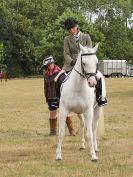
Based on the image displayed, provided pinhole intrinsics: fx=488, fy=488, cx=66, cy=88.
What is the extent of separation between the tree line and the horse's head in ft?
238

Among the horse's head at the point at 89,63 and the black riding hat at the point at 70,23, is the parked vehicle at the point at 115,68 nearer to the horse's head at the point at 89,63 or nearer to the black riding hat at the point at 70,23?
the black riding hat at the point at 70,23

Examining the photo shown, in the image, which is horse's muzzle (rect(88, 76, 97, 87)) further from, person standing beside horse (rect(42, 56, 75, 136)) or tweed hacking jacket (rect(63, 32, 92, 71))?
person standing beside horse (rect(42, 56, 75, 136))

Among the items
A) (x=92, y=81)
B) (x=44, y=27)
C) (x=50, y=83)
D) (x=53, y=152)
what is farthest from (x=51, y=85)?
(x=44, y=27)

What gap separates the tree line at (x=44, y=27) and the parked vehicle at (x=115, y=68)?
1.74m

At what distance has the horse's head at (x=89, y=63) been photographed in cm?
929

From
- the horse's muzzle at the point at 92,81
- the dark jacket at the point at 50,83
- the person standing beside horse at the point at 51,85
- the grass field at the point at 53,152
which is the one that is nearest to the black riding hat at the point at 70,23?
the horse's muzzle at the point at 92,81

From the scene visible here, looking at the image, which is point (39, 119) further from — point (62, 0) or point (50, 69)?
point (62, 0)

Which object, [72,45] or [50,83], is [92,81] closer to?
[72,45]

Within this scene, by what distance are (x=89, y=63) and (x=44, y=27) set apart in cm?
8429

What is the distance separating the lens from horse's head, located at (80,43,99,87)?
9289mm

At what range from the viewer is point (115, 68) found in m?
85.2

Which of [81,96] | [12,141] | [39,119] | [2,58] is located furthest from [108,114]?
[2,58]

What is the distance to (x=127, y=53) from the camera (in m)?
93.2

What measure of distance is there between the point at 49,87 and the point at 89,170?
5332mm
